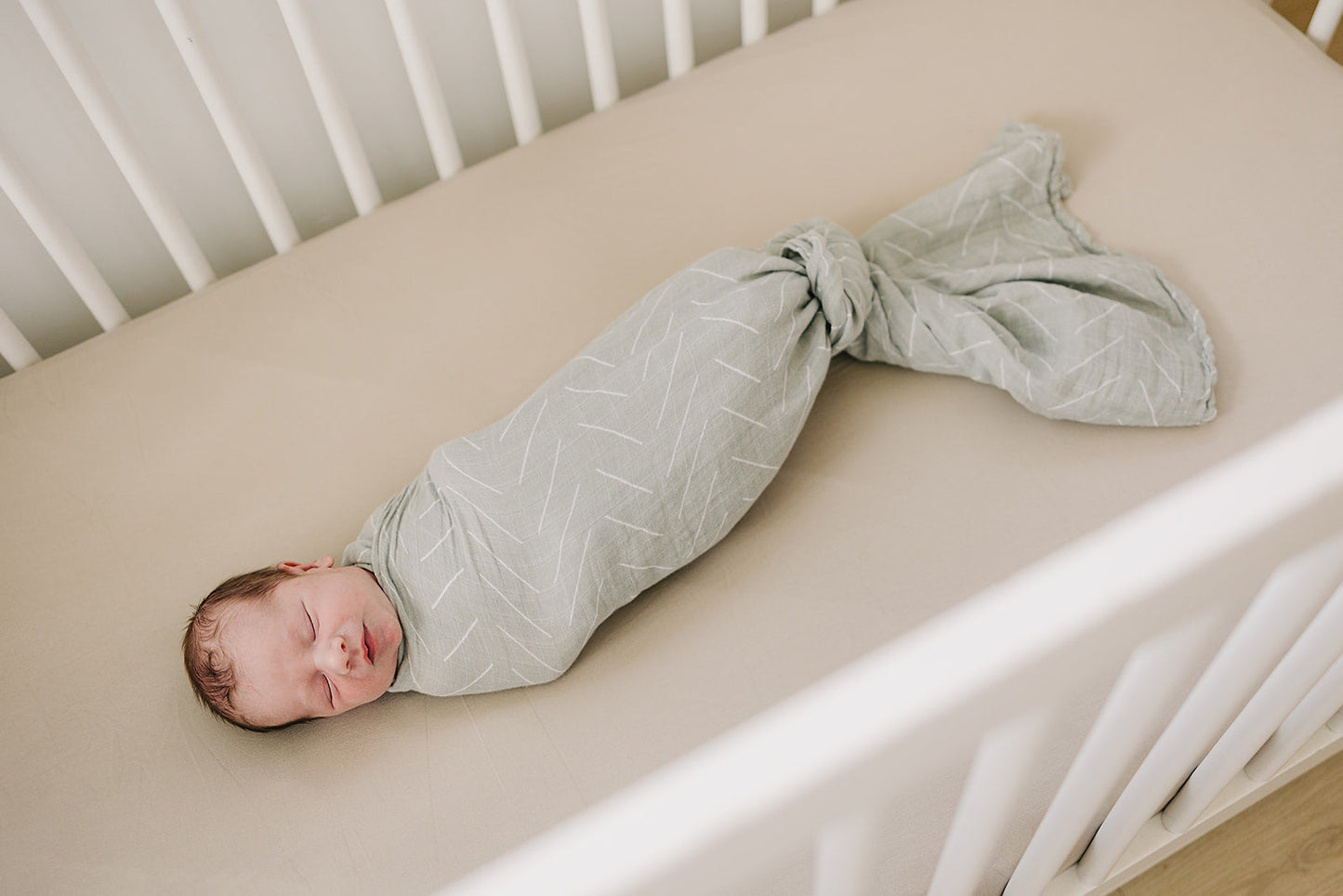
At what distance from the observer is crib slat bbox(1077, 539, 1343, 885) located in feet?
1.40

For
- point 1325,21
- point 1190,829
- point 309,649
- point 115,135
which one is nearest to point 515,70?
point 115,135

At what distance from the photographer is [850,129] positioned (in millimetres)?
1053

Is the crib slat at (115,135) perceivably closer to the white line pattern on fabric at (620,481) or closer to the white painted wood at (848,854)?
the white line pattern on fabric at (620,481)

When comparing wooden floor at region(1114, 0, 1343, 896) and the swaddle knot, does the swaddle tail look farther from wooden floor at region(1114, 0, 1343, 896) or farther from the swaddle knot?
wooden floor at region(1114, 0, 1343, 896)

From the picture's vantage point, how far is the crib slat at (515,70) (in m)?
0.97

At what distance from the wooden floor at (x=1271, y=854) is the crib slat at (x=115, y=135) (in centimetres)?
112

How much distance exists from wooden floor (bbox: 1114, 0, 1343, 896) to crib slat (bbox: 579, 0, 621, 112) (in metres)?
0.98

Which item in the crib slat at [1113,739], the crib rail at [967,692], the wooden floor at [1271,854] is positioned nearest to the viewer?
the crib rail at [967,692]

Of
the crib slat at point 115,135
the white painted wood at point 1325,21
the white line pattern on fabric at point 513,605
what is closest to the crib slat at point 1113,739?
the white line pattern on fabric at point 513,605

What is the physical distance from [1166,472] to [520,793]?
1.88 feet

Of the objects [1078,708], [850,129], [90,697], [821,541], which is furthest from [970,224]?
[90,697]

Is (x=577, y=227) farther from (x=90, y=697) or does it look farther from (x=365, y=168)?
(x=90, y=697)

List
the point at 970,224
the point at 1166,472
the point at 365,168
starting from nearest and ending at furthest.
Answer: the point at 1166,472 < the point at 970,224 < the point at 365,168

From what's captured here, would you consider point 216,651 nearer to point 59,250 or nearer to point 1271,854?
point 59,250
